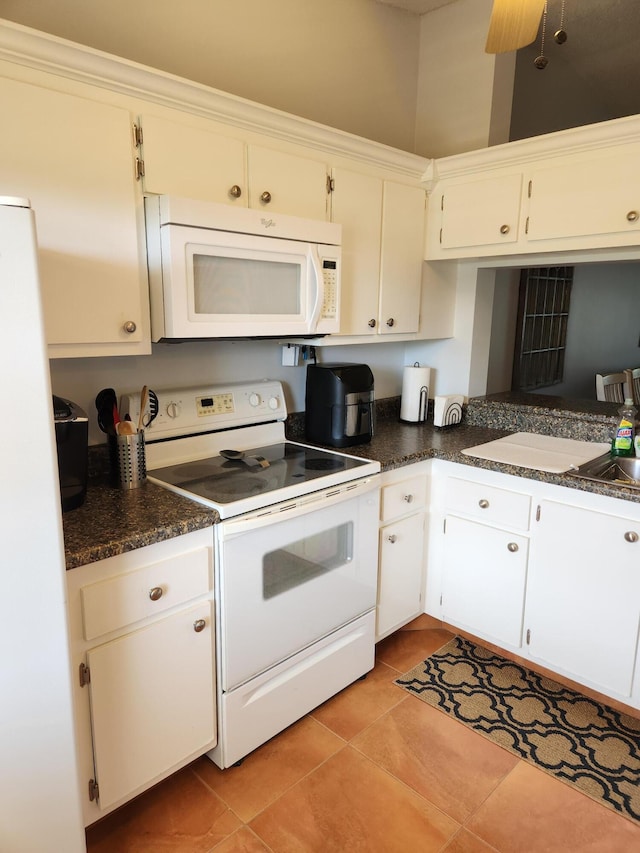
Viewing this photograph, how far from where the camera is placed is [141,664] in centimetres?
149

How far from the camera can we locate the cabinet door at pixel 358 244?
2.18 metres

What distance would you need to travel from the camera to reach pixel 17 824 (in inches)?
47.8

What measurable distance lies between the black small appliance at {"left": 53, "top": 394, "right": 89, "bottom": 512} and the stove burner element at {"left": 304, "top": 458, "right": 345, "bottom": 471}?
76cm

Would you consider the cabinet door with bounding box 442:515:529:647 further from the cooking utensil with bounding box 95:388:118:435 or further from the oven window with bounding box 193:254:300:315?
the cooking utensil with bounding box 95:388:118:435

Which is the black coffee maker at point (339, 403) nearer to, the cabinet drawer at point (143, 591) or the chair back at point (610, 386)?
the cabinet drawer at point (143, 591)

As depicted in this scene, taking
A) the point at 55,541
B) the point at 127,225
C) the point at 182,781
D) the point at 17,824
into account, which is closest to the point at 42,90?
the point at 127,225

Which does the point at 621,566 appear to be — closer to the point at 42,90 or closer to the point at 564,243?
the point at 564,243

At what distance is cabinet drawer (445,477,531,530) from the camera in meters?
2.13

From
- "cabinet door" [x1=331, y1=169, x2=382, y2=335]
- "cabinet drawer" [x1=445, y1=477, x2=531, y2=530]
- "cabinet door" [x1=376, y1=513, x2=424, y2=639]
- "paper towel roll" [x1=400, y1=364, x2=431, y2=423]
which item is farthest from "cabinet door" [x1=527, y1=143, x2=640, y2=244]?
"cabinet door" [x1=376, y1=513, x2=424, y2=639]

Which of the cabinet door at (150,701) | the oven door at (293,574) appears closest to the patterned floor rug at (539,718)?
the oven door at (293,574)

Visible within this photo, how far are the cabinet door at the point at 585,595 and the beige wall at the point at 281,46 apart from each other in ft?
6.48

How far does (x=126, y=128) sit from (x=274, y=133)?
545mm

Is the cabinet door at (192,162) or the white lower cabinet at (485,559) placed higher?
the cabinet door at (192,162)

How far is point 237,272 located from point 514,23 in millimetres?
1044
